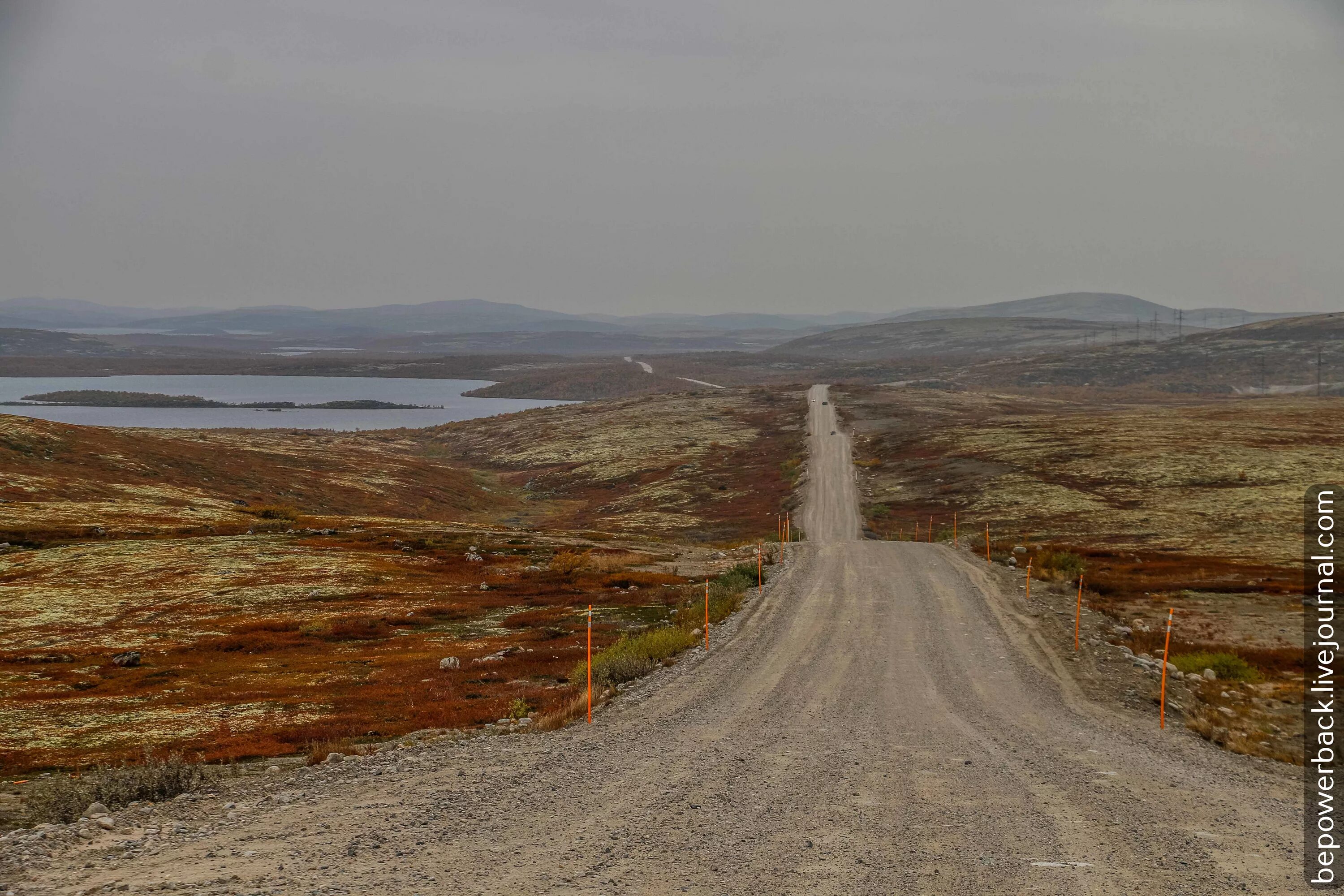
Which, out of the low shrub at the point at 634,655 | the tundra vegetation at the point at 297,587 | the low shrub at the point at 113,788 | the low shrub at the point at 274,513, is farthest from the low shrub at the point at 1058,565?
the low shrub at the point at 274,513

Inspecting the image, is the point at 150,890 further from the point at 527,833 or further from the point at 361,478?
the point at 361,478

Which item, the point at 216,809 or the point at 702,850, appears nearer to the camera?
the point at 702,850

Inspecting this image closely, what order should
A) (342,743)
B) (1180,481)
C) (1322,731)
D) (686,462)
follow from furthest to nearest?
(686,462) < (1180,481) < (1322,731) < (342,743)

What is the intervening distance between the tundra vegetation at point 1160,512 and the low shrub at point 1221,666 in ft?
0.14

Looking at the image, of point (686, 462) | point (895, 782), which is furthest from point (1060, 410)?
point (895, 782)

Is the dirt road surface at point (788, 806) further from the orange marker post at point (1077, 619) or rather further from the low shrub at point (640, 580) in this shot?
the low shrub at point (640, 580)

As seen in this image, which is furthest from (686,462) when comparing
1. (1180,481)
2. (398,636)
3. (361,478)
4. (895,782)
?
(895,782)

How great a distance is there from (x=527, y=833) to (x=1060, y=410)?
163753 mm

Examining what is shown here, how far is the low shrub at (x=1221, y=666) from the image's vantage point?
926 inches

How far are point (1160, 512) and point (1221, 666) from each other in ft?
146

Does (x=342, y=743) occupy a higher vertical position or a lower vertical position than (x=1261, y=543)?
higher

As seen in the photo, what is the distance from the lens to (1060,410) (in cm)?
15900

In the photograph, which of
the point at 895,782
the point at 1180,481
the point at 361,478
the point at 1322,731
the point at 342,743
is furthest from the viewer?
the point at 361,478

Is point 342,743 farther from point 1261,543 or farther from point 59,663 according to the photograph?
point 1261,543
